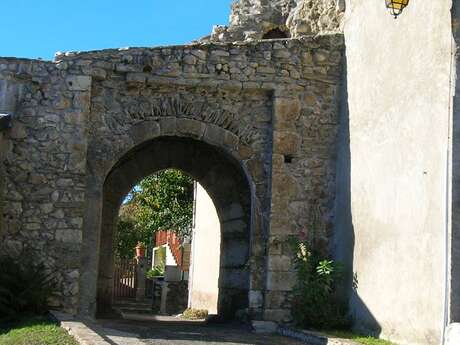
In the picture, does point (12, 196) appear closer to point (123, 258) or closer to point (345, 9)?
point (345, 9)

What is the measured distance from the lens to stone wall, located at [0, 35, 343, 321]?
10.3m

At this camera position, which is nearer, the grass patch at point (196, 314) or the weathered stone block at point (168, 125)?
the weathered stone block at point (168, 125)

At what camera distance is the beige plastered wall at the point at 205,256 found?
1547 centimetres

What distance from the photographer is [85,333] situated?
7.56 m

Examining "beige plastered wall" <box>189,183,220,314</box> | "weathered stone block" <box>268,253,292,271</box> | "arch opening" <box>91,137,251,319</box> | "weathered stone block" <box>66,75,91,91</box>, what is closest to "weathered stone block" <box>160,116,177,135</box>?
"weathered stone block" <box>66,75,91,91</box>

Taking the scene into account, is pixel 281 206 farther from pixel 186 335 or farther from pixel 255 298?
pixel 186 335

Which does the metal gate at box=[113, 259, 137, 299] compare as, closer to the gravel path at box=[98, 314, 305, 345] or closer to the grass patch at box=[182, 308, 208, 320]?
the grass patch at box=[182, 308, 208, 320]

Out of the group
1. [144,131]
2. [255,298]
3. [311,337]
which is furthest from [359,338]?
[144,131]

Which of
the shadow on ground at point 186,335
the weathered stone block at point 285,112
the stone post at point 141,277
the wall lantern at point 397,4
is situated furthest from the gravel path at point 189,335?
A: the stone post at point 141,277

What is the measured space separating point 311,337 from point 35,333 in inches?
127

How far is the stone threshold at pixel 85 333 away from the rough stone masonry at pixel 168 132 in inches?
42.4

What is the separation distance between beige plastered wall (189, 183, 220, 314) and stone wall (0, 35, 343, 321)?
425cm

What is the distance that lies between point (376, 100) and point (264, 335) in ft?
10.8

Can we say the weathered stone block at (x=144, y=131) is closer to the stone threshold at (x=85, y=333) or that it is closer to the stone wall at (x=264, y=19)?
the stone threshold at (x=85, y=333)
